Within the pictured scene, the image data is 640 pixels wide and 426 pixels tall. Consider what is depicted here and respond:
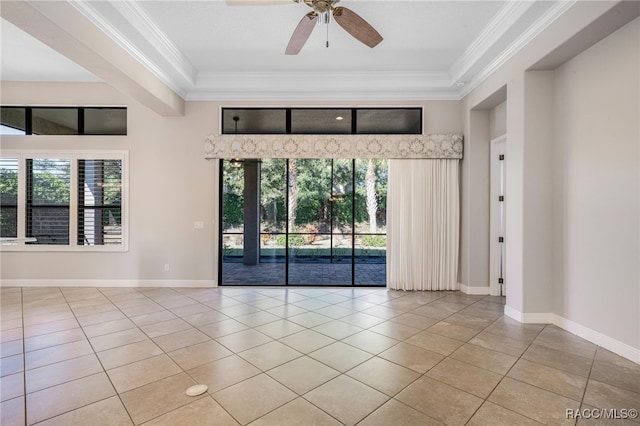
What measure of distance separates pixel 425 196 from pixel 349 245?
1.59 meters

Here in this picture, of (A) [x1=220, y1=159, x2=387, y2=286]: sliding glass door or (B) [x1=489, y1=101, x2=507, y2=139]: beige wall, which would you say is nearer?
(B) [x1=489, y1=101, x2=507, y2=139]: beige wall

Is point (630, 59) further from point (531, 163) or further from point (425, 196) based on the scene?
point (425, 196)

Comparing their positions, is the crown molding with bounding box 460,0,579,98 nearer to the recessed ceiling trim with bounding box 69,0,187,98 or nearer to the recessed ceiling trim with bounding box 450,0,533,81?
the recessed ceiling trim with bounding box 450,0,533,81

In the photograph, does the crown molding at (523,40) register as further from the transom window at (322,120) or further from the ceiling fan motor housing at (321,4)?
the ceiling fan motor housing at (321,4)

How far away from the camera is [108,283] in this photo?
5.44m

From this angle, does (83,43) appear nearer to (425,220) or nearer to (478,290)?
(425,220)

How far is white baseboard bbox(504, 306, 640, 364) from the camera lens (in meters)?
2.84

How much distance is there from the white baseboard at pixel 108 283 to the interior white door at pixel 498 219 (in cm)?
471

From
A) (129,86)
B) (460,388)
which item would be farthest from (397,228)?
(129,86)

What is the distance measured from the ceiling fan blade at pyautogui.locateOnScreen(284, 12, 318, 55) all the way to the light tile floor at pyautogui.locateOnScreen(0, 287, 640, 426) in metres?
3.15

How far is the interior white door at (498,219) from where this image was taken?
4.95m

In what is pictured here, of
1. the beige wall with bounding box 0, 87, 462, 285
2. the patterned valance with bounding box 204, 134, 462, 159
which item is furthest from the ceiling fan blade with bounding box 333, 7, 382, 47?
the beige wall with bounding box 0, 87, 462, 285

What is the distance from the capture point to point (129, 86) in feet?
13.7

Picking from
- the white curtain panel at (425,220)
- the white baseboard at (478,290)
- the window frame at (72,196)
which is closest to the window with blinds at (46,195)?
the window frame at (72,196)
